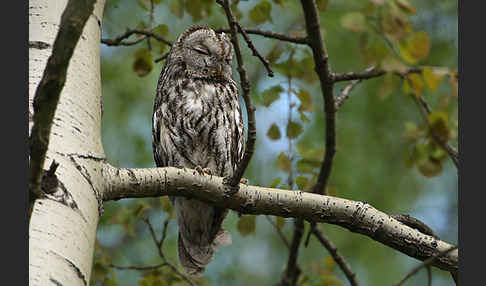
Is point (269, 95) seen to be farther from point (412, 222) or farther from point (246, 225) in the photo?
point (412, 222)

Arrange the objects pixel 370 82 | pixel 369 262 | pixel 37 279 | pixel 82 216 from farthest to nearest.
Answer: pixel 370 82
pixel 369 262
pixel 82 216
pixel 37 279

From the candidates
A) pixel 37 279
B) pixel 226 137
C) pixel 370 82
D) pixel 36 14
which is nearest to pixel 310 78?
pixel 226 137

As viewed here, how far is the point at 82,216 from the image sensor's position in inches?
66.2

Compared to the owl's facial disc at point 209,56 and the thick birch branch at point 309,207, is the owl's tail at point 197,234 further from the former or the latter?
the thick birch branch at point 309,207

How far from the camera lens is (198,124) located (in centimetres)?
323

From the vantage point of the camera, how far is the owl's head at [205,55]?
3.47 metres

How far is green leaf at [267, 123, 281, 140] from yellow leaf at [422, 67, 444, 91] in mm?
1050

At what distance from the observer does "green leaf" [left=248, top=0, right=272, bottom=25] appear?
3.04 metres

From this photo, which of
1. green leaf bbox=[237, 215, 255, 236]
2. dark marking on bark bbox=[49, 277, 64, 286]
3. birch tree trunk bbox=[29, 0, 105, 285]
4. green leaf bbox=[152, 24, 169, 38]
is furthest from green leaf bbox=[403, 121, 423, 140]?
dark marking on bark bbox=[49, 277, 64, 286]

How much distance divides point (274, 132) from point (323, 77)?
0.49m

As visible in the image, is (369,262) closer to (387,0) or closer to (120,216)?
(120,216)

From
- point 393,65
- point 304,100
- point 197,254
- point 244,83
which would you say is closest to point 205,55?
point 304,100

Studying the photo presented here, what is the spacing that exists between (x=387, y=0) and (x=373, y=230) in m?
0.83

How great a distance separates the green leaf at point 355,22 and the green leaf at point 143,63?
1.21 metres
